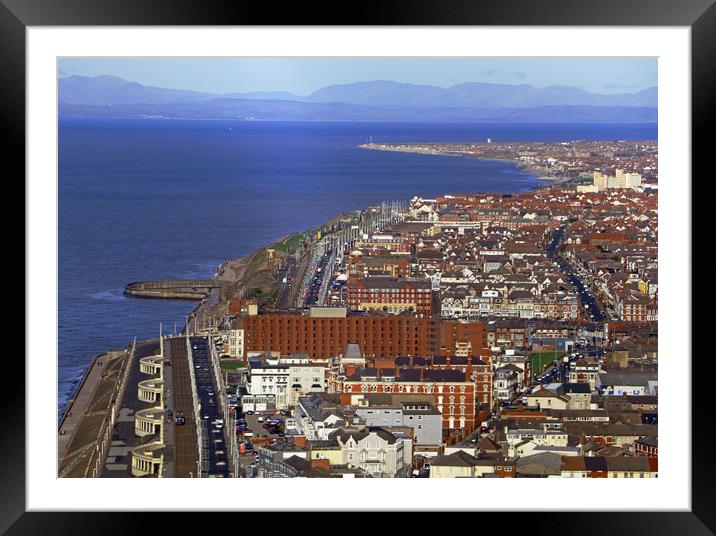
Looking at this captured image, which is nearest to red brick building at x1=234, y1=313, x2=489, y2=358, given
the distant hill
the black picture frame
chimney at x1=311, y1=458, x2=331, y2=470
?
chimney at x1=311, y1=458, x2=331, y2=470

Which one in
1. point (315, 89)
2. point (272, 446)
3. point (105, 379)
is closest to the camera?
point (272, 446)

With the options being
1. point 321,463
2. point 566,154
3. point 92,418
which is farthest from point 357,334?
point 566,154

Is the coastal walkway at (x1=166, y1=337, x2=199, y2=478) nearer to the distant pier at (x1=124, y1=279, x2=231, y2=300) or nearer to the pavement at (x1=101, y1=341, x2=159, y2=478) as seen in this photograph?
the pavement at (x1=101, y1=341, x2=159, y2=478)
